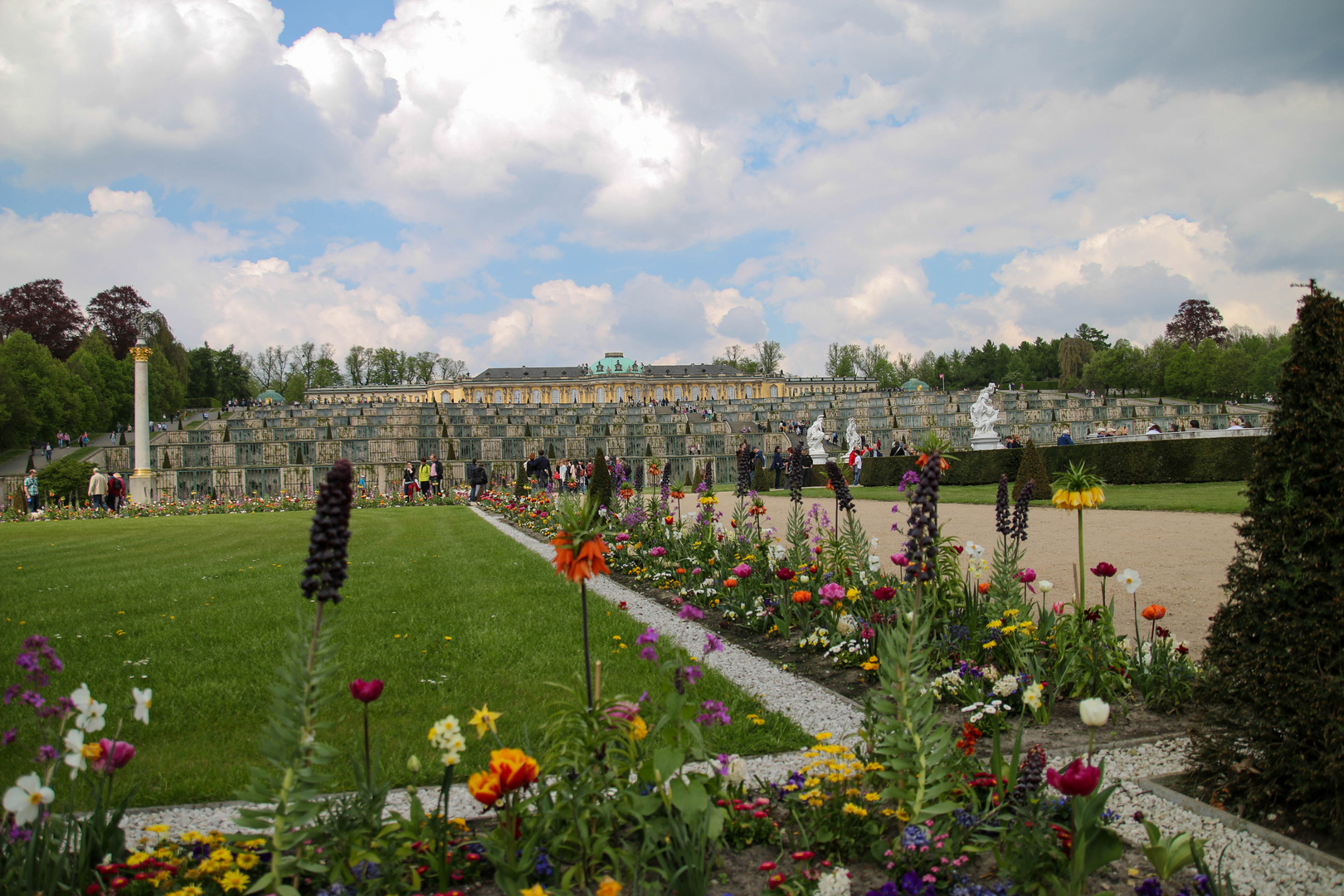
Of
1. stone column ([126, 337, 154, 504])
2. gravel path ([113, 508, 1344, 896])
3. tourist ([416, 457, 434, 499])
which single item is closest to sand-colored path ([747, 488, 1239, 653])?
gravel path ([113, 508, 1344, 896])

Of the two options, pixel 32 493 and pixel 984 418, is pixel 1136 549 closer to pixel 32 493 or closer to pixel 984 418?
pixel 984 418

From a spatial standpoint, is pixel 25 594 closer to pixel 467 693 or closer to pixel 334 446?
pixel 467 693

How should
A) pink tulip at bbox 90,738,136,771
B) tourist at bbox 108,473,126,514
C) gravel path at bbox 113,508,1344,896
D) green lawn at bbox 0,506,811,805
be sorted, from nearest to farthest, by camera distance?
pink tulip at bbox 90,738,136,771 → gravel path at bbox 113,508,1344,896 → green lawn at bbox 0,506,811,805 → tourist at bbox 108,473,126,514

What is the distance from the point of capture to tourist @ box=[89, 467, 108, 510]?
26344 mm

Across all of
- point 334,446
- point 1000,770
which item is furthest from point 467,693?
point 334,446

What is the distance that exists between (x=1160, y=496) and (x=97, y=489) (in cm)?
3037

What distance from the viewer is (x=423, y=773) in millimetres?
3768

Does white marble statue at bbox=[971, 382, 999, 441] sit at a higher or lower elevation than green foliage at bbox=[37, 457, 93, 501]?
higher

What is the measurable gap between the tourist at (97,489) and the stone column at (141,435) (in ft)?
26.8

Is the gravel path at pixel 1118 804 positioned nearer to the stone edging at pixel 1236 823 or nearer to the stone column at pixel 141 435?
the stone edging at pixel 1236 823

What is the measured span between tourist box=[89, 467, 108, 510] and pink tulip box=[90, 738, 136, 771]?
2899 centimetres

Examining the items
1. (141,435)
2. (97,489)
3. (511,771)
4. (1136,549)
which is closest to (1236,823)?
(511,771)

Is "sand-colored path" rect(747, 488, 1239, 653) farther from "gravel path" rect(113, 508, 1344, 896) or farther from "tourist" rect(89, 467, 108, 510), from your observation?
"tourist" rect(89, 467, 108, 510)

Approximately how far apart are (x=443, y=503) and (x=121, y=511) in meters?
10.1
